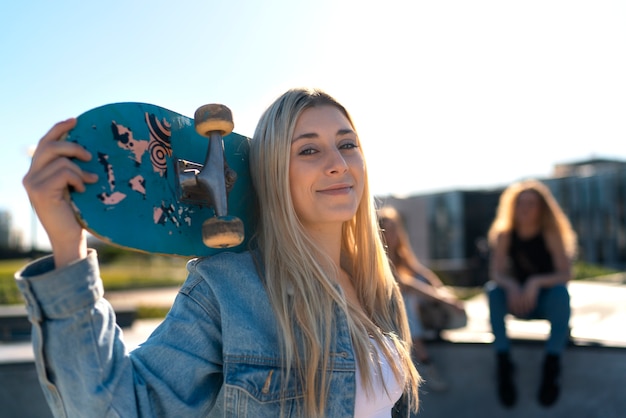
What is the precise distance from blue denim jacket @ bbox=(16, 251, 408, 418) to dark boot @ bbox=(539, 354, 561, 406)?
2.71 meters

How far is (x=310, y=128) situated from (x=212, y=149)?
0.34 meters

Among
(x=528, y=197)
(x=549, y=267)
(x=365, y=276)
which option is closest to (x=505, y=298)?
(x=549, y=267)

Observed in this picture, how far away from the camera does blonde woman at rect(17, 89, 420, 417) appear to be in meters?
1.07

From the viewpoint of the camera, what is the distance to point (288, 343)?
1.33 m

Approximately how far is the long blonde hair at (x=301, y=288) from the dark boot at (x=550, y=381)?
2190mm

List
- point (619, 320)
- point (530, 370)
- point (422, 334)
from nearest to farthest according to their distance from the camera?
point (530, 370)
point (422, 334)
point (619, 320)

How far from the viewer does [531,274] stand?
421 cm

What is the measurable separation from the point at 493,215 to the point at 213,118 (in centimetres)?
3039

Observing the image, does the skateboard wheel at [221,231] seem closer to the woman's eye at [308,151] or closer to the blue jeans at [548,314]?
the woman's eye at [308,151]

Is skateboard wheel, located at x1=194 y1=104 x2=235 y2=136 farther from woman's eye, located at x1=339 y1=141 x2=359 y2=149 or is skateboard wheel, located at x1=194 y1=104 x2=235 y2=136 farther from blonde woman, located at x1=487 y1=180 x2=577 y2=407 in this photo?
blonde woman, located at x1=487 y1=180 x2=577 y2=407

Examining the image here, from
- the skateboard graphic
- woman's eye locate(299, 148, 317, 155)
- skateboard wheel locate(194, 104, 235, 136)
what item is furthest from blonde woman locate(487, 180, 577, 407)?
skateboard wheel locate(194, 104, 235, 136)

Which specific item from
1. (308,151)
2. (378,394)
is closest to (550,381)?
(378,394)

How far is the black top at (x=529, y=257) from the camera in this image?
4195 millimetres

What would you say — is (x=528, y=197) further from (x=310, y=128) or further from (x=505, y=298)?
(x=310, y=128)
